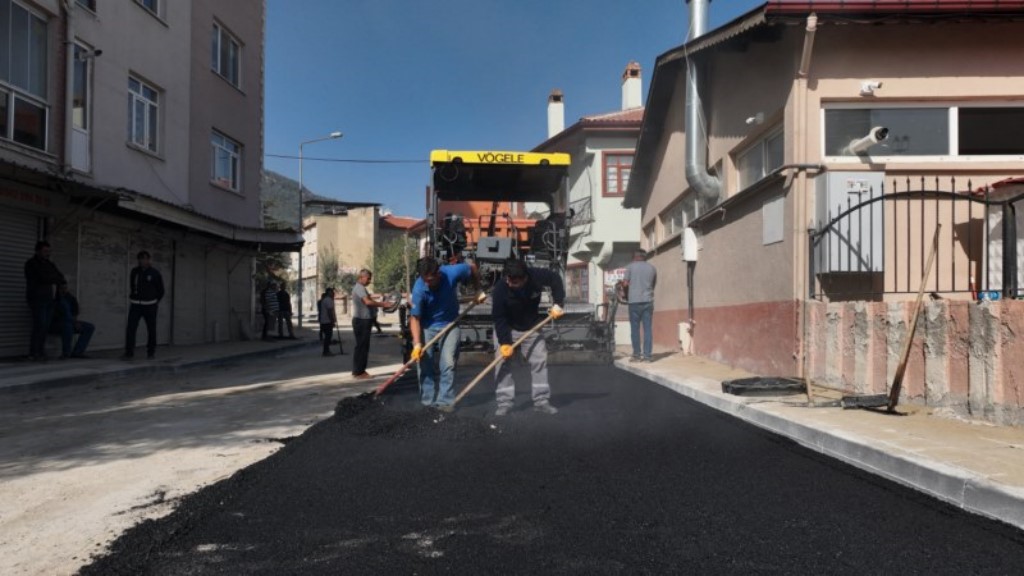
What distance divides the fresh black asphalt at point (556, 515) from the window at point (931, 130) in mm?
4360

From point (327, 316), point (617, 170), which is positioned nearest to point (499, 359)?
point (327, 316)

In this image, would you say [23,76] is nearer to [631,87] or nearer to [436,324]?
[436,324]

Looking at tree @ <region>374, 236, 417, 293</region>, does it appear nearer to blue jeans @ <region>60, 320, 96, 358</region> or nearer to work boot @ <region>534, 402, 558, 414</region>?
blue jeans @ <region>60, 320, 96, 358</region>

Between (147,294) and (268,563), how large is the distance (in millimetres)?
8753

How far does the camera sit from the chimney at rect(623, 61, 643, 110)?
25.8 metres

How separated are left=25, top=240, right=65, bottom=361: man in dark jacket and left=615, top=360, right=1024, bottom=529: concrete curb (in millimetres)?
9703

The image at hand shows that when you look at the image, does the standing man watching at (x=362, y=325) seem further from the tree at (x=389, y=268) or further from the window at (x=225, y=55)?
the tree at (x=389, y=268)

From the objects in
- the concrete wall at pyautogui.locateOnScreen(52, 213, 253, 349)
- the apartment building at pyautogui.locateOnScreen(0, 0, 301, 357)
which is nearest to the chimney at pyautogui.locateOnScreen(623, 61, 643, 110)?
the apartment building at pyautogui.locateOnScreen(0, 0, 301, 357)

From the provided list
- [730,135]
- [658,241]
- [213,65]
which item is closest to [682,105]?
[730,135]

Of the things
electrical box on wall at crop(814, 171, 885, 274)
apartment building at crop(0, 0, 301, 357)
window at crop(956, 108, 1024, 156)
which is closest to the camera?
electrical box on wall at crop(814, 171, 885, 274)

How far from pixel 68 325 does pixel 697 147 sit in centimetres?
1053

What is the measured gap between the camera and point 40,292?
954 cm

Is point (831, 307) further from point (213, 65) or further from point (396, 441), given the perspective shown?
point (213, 65)

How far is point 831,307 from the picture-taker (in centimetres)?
684
